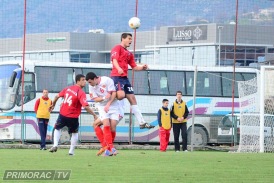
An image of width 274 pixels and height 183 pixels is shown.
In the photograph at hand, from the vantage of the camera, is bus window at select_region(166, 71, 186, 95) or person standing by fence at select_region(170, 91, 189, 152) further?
bus window at select_region(166, 71, 186, 95)

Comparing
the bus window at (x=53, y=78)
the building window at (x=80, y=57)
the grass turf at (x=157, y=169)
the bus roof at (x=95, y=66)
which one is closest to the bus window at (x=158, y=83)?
the bus roof at (x=95, y=66)

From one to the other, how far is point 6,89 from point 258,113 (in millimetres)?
12181

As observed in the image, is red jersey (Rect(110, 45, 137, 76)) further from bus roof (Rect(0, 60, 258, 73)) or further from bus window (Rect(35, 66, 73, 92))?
bus window (Rect(35, 66, 73, 92))

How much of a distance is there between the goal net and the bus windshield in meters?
10.1

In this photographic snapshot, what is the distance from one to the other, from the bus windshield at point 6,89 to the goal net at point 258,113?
1015cm

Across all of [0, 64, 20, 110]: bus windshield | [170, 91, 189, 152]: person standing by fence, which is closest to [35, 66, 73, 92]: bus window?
[0, 64, 20, 110]: bus windshield

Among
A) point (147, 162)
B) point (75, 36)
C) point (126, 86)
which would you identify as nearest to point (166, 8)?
point (75, 36)

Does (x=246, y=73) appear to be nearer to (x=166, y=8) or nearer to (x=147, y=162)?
(x=166, y=8)

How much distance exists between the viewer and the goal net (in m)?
27.3

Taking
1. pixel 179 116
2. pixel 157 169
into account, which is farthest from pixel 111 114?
pixel 179 116

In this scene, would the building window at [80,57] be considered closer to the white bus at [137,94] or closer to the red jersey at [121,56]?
the white bus at [137,94]

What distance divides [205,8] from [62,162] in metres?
22.6

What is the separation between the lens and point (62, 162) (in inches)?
631

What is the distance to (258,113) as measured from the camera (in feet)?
92.1
